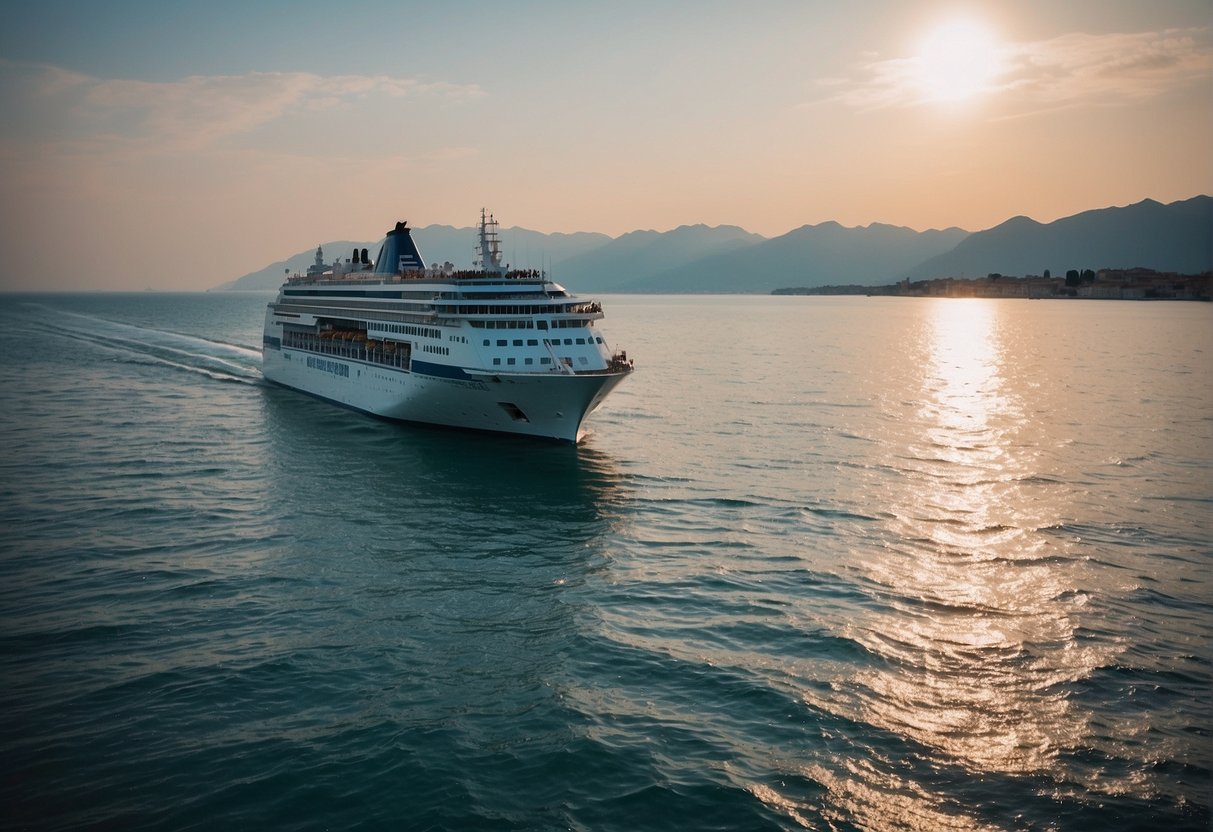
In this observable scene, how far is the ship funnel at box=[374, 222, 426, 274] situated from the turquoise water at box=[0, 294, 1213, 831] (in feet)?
67.4

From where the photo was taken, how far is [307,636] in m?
19.3

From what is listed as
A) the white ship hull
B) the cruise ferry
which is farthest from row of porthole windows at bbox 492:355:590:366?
the white ship hull

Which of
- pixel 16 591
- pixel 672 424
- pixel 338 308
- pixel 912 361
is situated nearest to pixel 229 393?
pixel 338 308

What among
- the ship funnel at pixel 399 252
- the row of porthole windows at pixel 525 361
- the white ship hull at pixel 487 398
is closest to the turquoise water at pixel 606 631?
the white ship hull at pixel 487 398

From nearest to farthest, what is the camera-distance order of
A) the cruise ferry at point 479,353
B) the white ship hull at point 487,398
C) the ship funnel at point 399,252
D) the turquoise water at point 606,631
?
the turquoise water at point 606,631 < the white ship hull at point 487,398 < the cruise ferry at point 479,353 < the ship funnel at point 399,252

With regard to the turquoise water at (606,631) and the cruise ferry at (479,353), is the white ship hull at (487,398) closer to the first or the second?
the cruise ferry at (479,353)

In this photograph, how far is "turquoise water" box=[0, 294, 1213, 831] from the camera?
45.0ft

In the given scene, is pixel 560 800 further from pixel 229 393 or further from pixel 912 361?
pixel 912 361

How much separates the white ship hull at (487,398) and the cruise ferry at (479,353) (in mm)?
63

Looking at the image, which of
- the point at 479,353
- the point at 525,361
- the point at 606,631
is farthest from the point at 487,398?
the point at 606,631

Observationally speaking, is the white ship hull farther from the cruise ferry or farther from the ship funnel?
the ship funnel

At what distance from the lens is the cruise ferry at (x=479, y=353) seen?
4097cm

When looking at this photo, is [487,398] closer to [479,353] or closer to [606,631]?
[479,353]

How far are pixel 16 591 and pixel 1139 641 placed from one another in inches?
1126
